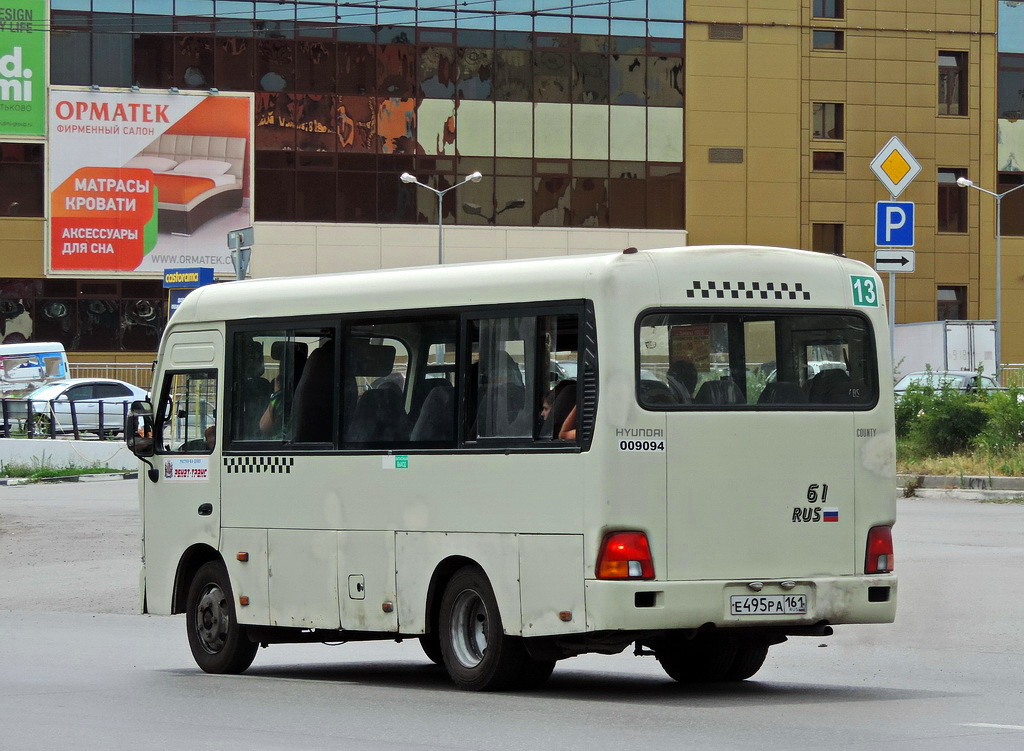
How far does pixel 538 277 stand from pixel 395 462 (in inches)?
62.9

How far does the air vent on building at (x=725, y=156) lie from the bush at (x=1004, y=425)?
3695cm

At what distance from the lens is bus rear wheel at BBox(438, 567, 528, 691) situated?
1036 cm

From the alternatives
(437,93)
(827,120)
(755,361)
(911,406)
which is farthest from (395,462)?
(827,120)

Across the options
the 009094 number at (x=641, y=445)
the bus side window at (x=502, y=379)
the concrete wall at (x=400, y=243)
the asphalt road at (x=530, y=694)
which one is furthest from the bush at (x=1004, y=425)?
the concrete wall at (x=400, y=243)

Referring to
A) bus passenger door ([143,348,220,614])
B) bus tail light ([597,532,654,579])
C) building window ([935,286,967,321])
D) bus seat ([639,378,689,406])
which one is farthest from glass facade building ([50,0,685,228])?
bus tail light ([597,532,654,579])

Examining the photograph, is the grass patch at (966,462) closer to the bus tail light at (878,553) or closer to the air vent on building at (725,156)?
the bus tail light at (878,553)

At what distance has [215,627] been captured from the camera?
12.7m

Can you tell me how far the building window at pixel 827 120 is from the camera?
65.2 metres

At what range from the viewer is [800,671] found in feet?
40.7

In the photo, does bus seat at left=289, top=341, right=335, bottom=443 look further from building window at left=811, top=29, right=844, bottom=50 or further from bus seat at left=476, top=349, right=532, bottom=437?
building window at left=811, top=29, right=844, bottom=50

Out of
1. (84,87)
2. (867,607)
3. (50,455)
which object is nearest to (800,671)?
(867,607)

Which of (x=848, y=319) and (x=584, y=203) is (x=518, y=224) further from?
(x=848, y=319)

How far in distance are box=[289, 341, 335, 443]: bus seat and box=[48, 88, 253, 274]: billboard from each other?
4845cm

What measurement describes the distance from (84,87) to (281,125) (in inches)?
258
